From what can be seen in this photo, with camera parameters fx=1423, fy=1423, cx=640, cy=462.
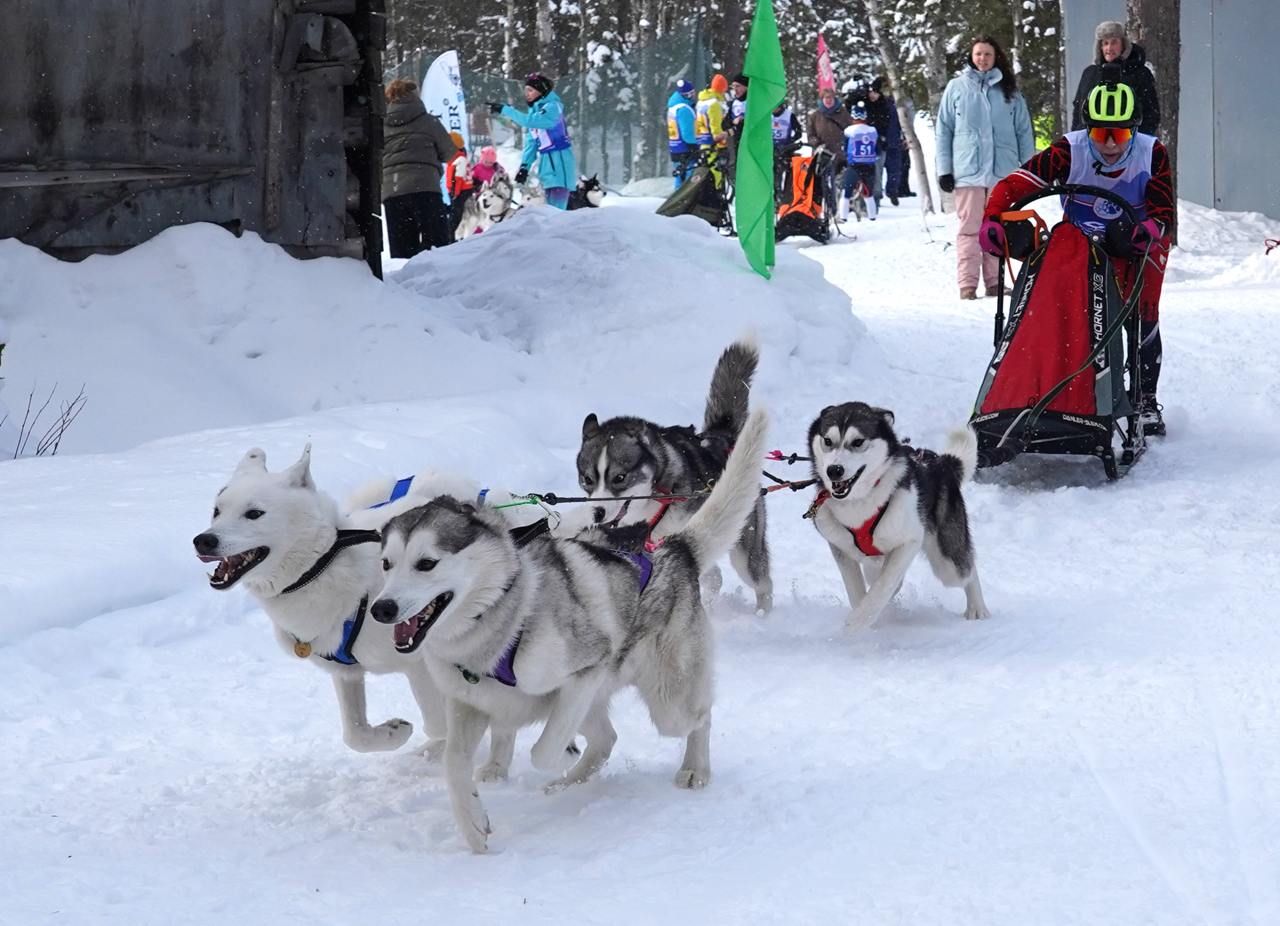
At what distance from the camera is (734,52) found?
82.0 feet

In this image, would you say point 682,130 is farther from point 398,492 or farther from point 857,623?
point 398,492

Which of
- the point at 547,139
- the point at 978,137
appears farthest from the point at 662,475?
the point at 547,139

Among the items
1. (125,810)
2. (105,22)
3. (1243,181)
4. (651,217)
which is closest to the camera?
(125,810)

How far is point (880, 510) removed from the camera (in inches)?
178

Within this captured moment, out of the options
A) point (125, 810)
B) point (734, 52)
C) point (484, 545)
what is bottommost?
point (125, 810)

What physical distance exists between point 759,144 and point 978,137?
6.89 ft

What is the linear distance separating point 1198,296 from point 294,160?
6.60 meters

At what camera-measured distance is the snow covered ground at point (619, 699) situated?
2.63 metres

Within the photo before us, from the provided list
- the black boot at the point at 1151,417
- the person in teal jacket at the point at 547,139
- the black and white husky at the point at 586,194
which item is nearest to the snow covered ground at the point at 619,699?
the black boot at the point at 1151,417

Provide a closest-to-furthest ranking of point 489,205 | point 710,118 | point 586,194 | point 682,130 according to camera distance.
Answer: point 489,205 < point 586,194 < point 710,118 < point 682,130

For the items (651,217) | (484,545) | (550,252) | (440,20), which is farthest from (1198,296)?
(440,20)

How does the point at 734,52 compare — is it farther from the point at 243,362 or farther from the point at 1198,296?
the point at 243,362

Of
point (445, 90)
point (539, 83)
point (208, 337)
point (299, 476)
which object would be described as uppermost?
point (445, 90)

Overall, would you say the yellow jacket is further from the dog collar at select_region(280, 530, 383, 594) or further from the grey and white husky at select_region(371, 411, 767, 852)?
the dog collar at select_region(280, 530, 383, 594)
